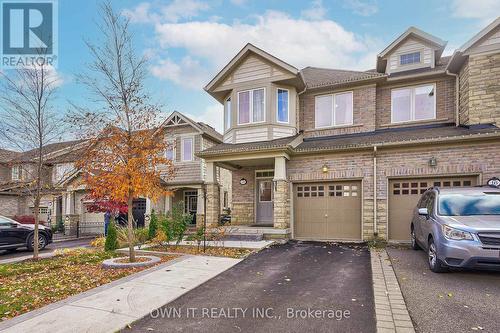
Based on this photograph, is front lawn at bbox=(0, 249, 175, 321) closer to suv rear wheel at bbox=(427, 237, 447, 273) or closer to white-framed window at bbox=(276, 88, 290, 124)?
suv rear wheel at bbox=(427, 237, 447, 273)

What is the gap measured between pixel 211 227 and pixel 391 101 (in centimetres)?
970

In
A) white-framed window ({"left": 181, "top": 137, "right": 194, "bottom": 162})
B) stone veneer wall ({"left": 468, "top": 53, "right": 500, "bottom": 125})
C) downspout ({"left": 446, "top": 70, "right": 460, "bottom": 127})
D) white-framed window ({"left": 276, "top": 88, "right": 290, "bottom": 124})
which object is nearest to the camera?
stone veneer wall ({"left": 468, "top": 53, "right": 500, "bottom": 125})

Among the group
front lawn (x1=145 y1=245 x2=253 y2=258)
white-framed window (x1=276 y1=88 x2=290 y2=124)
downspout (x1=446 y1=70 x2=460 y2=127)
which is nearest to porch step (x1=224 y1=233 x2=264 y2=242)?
front lawn (x1=145 y1=245 x2=253 y2=258)

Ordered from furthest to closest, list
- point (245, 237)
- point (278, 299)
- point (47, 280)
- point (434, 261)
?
point (245, 237)
point (47, 280)
point (434, 261)
point (278, 299)

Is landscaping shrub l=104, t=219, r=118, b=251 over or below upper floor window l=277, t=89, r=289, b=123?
below

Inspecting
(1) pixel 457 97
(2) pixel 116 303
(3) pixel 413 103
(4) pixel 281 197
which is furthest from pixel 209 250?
(1) pixel 457 97

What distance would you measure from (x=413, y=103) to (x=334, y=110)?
3357 mm

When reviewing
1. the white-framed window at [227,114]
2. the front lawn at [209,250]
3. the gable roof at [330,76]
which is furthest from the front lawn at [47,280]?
the gable roof at [330,76]

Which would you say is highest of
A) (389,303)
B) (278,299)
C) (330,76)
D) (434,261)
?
(330,76)

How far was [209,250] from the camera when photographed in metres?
9.91

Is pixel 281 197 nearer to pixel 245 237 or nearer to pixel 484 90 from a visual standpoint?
pixel 245 237

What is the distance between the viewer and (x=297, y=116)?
46.5 feet

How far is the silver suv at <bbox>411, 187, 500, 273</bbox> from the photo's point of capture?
224 inches

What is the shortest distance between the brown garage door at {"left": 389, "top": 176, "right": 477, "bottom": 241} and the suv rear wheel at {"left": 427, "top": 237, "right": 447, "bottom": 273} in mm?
4304
